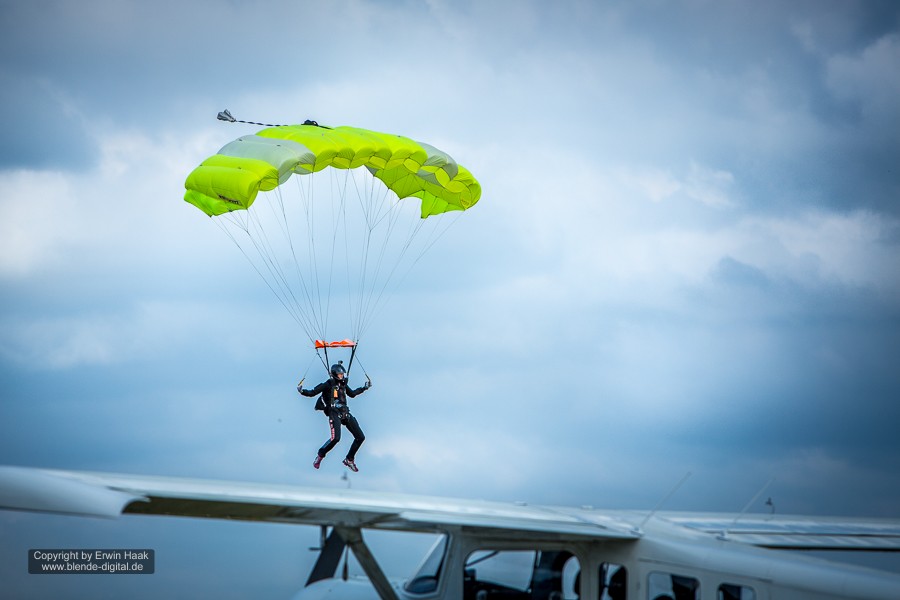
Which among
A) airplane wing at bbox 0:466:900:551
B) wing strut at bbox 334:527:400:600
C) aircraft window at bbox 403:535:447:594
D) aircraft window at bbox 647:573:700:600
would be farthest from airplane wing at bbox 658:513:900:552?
wing strut at bbox 334:527:400:600

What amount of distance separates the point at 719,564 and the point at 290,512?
464cm

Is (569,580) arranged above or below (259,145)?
below

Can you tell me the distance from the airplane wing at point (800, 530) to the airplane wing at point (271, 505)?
1.75m

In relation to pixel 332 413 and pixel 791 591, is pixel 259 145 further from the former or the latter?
pixel 791 591

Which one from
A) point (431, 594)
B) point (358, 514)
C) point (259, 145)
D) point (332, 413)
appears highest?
point (259, 145)

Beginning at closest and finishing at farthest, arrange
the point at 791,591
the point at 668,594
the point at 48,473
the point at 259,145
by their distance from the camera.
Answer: the point at 48,473
the point at 791,591
the point at 668,594
the point at 259,145

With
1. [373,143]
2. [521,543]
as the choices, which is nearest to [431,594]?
[521,543]

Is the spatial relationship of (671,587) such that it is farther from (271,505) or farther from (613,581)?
(271,505)

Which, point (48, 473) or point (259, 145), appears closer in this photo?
point (48, 473)

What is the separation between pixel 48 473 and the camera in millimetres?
9938

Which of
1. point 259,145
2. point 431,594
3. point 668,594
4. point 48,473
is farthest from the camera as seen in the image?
point 259,145

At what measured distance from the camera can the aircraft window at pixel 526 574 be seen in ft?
43.2

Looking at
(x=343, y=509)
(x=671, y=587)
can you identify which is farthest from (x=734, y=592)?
(x=343, y=509)

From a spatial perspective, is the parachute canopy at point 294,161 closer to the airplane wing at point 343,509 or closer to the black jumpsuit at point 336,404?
the black jumpsuit at point 336,404
